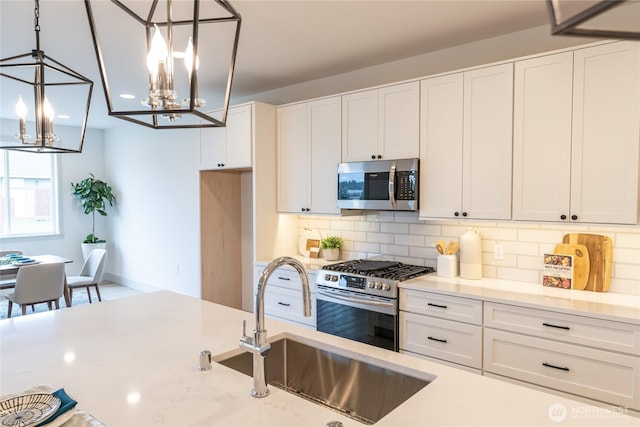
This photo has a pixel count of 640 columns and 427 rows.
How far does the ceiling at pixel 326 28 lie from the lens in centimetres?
252

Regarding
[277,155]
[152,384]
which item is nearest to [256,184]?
[277,155]

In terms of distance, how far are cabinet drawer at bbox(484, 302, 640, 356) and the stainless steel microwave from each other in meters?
1.00

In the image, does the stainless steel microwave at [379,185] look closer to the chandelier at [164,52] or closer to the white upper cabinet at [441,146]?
the white upper cabinet at [441,146]

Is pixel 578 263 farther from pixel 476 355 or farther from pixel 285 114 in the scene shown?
pixel 285 114

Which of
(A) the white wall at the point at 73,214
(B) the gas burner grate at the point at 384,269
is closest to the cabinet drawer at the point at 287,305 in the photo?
(B) the gas burner grate at the point at 384,269

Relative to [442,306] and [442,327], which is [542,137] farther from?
[442,327]

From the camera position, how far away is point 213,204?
4688mm

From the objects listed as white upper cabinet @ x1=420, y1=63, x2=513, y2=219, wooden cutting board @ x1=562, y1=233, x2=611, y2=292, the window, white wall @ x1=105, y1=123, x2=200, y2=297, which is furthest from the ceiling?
the window

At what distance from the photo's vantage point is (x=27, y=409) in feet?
3.92

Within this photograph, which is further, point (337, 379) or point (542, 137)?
point (542, 137)

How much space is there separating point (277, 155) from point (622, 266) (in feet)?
9.61

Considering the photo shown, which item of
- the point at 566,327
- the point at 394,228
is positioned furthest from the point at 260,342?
the point at 394,228

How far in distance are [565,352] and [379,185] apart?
66.3 inches

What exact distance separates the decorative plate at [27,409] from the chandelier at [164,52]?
87cm
